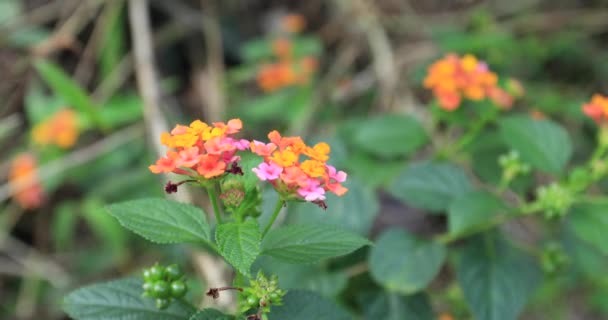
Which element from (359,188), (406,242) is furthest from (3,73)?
(406,242)

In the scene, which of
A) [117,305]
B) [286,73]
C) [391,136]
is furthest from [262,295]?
[286,73]

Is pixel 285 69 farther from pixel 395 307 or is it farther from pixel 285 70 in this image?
pixel 395 307

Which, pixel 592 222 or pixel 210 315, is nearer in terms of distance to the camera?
pixel 210 315

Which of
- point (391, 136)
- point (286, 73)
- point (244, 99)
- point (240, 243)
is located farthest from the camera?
point (244, 99)

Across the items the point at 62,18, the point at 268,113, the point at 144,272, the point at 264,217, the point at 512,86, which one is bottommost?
the point at 144,272

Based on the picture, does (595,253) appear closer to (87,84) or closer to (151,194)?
(151,194)

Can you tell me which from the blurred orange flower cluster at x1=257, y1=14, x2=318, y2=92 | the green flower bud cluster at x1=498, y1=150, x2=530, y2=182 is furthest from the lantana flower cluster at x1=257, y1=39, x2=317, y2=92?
the green flower bud cluster at x1=498, y1=150, x2=530, y2=182
